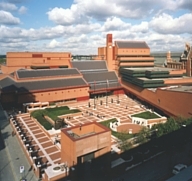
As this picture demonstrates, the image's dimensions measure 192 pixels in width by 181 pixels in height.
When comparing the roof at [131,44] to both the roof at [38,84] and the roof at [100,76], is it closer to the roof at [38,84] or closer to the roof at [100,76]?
the roof at [100,76]

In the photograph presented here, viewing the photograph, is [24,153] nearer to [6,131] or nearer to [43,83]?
[6,131]

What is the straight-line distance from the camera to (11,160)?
31.0 meters

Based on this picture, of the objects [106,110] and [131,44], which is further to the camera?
[131,44]

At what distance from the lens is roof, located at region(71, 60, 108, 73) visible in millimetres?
78562

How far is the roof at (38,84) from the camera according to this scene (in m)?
56.9

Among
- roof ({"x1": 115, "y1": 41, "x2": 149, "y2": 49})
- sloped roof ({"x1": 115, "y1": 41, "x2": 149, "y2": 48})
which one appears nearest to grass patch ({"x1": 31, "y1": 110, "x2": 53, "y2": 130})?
sloped roof ({"x1": 115, "y1": 41, "x2": 149, "y2": 48})

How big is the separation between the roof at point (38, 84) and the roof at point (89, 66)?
11771 millimetres

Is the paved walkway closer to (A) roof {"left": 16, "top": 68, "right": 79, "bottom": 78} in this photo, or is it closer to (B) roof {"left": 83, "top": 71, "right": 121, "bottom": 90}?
(A) roof {"left": 16, "top": 68, "right": 79, "bottom": 78}

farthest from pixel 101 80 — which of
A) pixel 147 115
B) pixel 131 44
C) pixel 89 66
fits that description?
pixel 147 115

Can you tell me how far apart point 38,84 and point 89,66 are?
25263 mm

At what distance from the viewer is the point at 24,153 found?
3338 cm

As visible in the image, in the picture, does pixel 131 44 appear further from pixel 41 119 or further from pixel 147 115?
pixel 41 119

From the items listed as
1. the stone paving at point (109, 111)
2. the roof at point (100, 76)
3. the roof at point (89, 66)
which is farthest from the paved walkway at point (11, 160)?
the roof at point (89, 66)

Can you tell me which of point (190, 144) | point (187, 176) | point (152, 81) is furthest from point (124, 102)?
point (187, 176)
